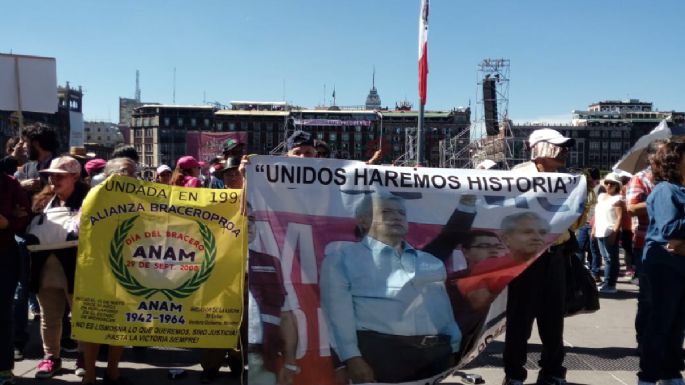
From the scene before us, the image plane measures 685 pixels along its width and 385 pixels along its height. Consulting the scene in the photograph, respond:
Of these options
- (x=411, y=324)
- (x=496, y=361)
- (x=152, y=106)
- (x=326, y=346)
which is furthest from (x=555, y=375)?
(x=152, y=106)

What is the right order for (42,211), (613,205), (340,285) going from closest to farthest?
1. (340,285)
2. (42,211)
3. (613,205)

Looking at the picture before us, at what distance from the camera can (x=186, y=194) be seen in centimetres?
462

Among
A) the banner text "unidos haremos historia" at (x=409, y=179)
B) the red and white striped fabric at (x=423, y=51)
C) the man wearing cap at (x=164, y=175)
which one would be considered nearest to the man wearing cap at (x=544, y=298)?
the banner text "unidos haremos historia" at (x=409, y=179)

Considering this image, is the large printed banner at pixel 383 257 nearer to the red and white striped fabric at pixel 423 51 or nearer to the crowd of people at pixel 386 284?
A: the crowd of people at pixel 386 284

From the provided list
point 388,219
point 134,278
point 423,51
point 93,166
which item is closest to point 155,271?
point 134,278

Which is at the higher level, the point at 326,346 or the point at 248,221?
the point at 248,221

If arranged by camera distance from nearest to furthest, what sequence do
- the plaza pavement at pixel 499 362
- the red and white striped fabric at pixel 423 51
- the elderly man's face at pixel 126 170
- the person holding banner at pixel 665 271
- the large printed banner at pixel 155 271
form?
the person holding banner at pixel 665 271
the large printed banner at pixel 155 271
the elderly man's face at pixel 126 170
the plaza pavement at pixel 499 362
the red and white striped fabric at pixel 423 51

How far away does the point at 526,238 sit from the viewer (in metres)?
4.23

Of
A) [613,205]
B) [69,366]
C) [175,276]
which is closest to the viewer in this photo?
[175,276]

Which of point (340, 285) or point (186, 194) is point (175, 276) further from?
point (340, 285)

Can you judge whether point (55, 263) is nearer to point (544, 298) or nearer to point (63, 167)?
point (63, 167)

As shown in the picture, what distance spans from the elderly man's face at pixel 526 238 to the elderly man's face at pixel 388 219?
2.11ft

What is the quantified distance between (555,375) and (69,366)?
3672 mm

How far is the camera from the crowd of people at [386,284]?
406 cm
